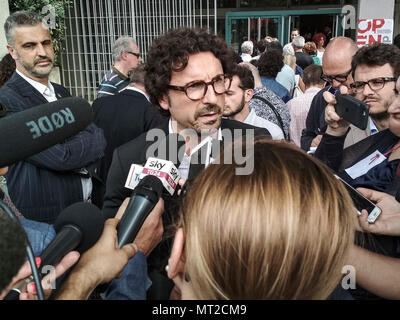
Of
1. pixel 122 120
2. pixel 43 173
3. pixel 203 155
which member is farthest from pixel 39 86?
pixel 203 155

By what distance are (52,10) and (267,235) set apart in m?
7.32

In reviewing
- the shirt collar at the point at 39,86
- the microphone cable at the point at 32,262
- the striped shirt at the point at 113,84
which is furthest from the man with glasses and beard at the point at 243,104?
the microphone cable at the point at 32,262

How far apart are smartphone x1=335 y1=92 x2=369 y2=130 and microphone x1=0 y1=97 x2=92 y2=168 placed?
1.34m

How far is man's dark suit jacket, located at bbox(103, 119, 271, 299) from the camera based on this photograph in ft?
4.25

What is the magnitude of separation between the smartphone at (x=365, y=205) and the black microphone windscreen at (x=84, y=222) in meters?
0.86

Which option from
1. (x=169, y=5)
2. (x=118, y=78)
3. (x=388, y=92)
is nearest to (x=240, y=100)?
(x=388, y=92)

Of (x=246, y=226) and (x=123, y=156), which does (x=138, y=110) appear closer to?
(x=123, y=156)

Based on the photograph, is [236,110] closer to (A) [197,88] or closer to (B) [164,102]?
(B) [164,102]

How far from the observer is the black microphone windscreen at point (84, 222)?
927 mm

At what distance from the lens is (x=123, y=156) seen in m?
1.74

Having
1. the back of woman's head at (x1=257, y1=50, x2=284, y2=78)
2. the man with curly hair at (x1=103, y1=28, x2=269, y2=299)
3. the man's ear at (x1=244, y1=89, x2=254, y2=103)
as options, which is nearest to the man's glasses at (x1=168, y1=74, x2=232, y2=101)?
the man with curly hair at (x1=103, y1=28, x2=269, y2=299)

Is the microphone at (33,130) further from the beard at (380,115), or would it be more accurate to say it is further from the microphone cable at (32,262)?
the beard at (380,115)

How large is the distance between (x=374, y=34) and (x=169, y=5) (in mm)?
4278

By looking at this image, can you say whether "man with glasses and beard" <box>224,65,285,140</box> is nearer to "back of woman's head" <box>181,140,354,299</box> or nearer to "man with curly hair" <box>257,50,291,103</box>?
"man with curly hair" <box>257,50,291,103</box>
